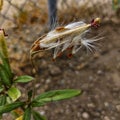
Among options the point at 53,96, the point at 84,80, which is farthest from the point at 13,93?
the point at 84,80

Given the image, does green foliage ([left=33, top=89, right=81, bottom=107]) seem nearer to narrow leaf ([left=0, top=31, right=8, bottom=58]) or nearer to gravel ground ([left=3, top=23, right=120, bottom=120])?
narrow leaf ([left=0, top=31, right=8, bottom=58])

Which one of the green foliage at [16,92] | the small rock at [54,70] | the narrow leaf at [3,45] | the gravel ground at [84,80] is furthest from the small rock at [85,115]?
the narrow leaf at [3,45]

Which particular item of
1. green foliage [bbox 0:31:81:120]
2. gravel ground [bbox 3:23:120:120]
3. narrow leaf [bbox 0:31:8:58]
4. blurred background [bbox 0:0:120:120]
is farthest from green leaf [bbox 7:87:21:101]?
gravel ground [bbox 3:23:120:120]

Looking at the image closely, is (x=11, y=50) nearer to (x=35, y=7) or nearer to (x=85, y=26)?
(x=35, y=7)

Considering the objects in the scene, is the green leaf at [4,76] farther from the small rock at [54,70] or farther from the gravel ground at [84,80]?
the small rock at [54,70]

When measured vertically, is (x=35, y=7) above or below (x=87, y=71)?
above

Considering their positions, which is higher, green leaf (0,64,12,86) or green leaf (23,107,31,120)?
green leaf (0,64,12,86)

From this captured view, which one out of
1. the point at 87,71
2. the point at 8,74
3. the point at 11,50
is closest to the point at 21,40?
the point at 11,50

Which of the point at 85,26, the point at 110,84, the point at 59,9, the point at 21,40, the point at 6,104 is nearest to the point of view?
the point at 85,26
